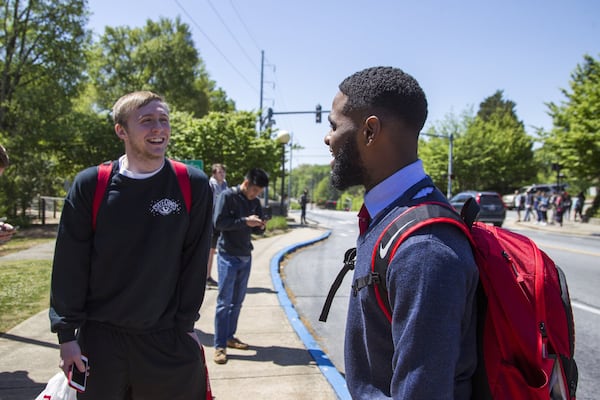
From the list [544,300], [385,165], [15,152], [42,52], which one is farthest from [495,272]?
[42,52]

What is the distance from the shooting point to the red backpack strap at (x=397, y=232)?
1.23 meters

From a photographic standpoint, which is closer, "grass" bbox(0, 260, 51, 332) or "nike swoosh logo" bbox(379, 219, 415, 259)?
"nike swoosh logo" bbox(379, 219, 415, 259)

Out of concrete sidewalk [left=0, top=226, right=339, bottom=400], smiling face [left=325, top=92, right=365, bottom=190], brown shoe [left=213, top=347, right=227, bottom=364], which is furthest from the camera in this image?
brown shoe [left=213, top=347, right=227, bottom=364]

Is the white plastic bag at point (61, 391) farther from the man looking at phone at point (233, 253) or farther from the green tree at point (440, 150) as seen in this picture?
the green tree at point (440, 150)

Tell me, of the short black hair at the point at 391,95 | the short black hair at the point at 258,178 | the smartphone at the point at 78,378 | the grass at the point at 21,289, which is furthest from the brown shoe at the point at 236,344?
the short black hair at the point at 391,95

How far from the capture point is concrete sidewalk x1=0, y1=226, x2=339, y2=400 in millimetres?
3832

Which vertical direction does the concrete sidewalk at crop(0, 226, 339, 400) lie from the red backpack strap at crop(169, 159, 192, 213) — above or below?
below

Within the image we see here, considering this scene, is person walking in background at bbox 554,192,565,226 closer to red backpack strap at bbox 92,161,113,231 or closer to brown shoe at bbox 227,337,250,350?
brown shoe at bbox 227,337,250,350

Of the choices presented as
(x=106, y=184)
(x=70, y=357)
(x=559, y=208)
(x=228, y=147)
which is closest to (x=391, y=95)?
(x=106, y=184)

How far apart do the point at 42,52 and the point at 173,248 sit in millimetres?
28446

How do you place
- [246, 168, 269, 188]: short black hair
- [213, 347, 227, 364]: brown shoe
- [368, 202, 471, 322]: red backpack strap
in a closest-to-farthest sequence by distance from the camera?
1. [368, 202, 471, 322]: red backpack strap
2. [213, 347, 227, 364]: brown shoe
3. [246, 168, 269, 188]: short black hair

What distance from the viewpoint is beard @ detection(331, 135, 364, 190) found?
1522 mm

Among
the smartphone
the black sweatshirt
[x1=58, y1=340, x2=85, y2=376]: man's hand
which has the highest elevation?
the black sweatshirt

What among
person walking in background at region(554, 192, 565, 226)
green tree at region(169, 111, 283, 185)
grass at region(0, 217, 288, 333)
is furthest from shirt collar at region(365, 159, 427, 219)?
person walking in background at region(554, 192, 565, 226)
